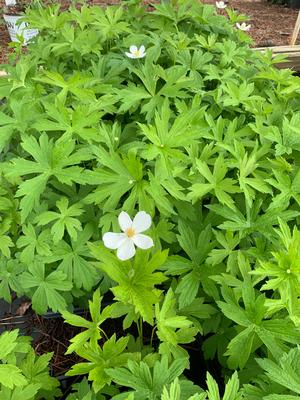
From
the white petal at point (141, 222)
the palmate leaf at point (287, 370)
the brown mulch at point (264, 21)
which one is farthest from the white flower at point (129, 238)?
the brown mulch at point (264, 21)

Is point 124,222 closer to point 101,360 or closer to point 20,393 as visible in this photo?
point 101,360

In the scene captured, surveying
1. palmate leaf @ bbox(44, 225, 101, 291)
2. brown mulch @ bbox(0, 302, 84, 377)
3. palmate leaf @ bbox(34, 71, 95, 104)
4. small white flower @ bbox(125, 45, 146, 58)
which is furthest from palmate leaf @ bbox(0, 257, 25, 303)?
small white flower @ bbox(125, 45, 146, 58)

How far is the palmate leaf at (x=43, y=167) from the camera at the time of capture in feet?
4.07

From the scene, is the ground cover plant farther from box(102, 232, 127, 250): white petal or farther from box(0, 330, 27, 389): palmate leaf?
box(0, 330, 27, 389): palmate leaf

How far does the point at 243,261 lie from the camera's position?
1154 millimetres

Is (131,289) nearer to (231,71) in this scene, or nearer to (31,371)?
(31,371)

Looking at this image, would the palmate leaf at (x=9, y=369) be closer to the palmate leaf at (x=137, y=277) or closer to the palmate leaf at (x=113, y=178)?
the palmate leaf at (x=137, y=277)

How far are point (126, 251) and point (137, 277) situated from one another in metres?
0.07

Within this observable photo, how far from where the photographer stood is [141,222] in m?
1.06

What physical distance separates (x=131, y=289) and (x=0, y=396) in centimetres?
42

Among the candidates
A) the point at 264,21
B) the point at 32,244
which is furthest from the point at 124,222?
the point at 264,21

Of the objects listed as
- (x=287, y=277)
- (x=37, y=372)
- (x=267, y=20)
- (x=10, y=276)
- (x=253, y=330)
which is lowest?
(x=267, y=20)

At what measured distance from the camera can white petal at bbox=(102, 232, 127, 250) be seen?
104 cm

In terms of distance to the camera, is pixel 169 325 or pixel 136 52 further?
pixel 136 52
